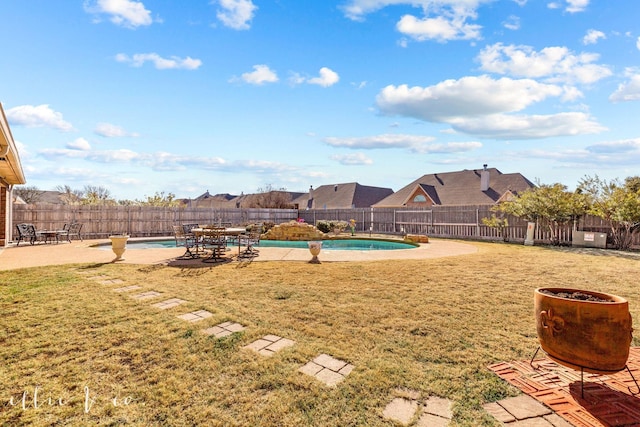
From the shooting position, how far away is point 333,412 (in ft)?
6.87

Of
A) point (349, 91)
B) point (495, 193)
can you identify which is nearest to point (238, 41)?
point (349, 91)

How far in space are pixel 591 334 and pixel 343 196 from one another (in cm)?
3283

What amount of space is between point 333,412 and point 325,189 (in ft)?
119

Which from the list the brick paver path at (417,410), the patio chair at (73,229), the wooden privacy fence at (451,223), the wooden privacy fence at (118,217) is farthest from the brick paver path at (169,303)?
the wooden privacy fence at (118,217)

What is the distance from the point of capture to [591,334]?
220 cm

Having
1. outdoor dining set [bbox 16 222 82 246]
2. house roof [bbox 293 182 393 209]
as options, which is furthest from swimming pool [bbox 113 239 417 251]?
house roof [bbox 293 182 393 209]

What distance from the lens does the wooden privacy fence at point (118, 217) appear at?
1551 cm

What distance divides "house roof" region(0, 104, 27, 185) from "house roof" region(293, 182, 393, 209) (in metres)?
25.5

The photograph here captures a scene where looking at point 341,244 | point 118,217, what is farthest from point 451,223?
point 118,217

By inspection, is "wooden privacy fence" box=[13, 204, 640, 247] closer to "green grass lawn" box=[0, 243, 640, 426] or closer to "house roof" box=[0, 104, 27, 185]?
"house roof" box=[0, 104, 27, 185]

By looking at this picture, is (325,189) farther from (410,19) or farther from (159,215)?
(410,19)

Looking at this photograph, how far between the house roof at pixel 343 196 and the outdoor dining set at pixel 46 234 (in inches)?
892

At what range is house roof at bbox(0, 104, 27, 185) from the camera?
18.5 ft

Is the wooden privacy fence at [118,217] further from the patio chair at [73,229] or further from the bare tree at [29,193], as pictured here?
the bare tree at [29,193]
